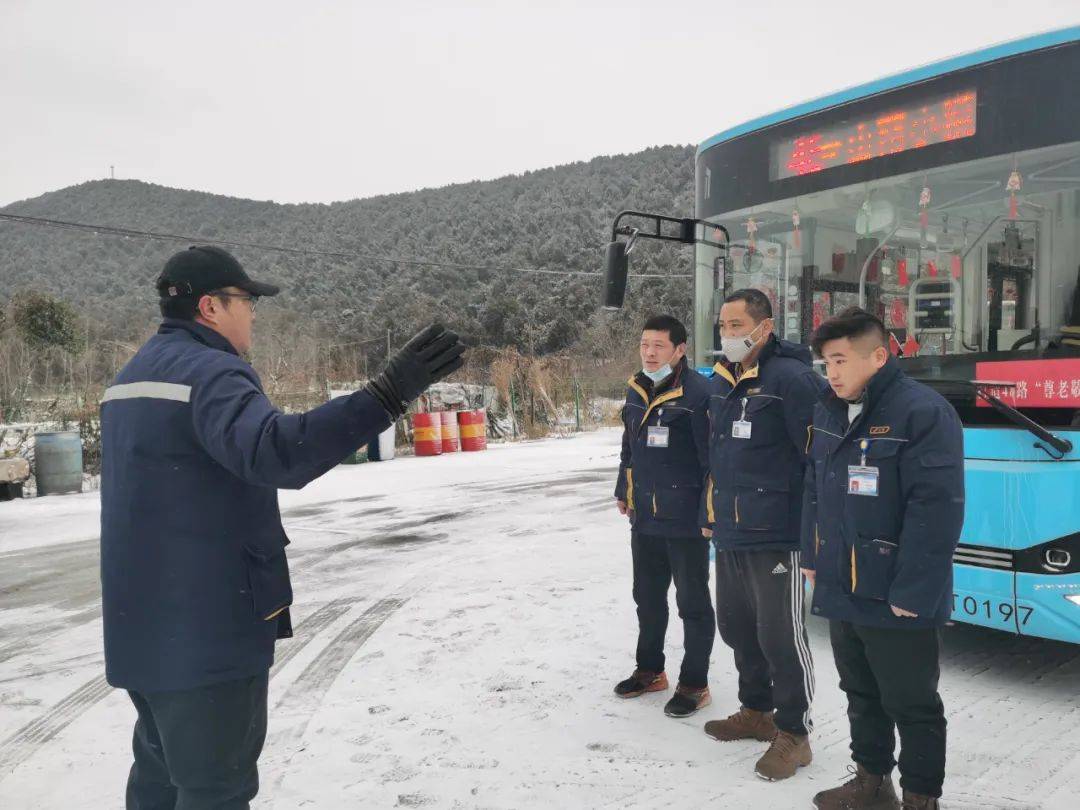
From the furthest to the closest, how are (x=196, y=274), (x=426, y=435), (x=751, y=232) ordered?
(x=426, y=435)
(x=751, y=232)
(x=196, y=274)

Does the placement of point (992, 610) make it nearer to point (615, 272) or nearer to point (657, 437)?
point (657, 437)

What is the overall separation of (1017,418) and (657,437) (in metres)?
1.71

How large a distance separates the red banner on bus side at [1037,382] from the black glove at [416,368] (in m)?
3.29

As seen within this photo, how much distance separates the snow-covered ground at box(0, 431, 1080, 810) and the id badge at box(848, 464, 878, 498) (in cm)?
122

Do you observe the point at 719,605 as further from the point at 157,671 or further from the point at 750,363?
the point at 157,671

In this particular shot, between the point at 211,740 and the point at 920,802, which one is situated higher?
the point at 211,740

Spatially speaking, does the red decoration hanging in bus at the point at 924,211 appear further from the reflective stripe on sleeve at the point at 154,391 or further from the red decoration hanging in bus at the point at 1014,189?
the reflective stripe on sleeve at the point at 154,391

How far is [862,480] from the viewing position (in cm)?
303

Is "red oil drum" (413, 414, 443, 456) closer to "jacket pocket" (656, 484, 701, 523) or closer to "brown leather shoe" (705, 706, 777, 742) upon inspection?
"jacket pocket" (656, 484, 701, 523)

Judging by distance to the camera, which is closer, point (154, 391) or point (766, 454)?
point (154, 391)

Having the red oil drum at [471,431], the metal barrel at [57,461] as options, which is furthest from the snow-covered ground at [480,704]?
the red oil drum at [471,431]

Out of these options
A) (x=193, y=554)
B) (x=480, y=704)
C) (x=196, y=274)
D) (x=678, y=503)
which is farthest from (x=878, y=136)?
(x=193, y=554)

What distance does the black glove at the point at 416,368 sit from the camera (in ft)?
6.85

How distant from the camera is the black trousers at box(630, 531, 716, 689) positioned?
4164 millimetres
